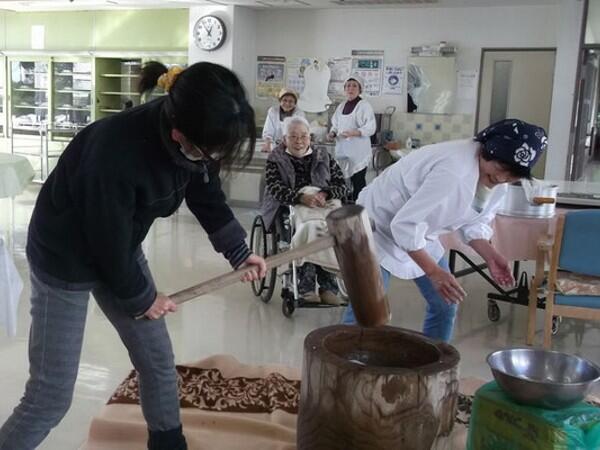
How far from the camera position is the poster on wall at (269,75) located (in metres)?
7.74

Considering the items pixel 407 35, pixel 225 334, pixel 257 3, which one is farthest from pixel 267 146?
pixel 225 334

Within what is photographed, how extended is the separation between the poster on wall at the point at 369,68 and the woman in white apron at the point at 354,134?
94 centimetres

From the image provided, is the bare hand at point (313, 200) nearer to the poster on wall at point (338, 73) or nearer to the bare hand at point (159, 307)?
the bare hand at point (159, 307)

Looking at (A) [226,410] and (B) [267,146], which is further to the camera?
(B) [267,146]

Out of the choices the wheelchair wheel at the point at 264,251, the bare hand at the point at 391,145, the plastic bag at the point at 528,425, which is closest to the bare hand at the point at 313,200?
the wheelchair wheel at the point at 264,251

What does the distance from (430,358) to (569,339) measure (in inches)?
80.0

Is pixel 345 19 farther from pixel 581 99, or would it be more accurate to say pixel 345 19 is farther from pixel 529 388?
pixel 529 388

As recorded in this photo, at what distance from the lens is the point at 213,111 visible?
1.34 meters

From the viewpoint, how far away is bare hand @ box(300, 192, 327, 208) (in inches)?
139

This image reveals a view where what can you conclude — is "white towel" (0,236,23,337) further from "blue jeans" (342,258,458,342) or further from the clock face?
the clock face

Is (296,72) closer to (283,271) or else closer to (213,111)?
(283,271)

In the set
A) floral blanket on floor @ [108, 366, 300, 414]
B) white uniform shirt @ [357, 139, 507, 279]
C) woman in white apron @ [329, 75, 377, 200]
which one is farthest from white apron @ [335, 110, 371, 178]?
white uniform shirt @ [357, 139, 507, 279]

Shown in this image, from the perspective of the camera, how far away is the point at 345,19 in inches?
292

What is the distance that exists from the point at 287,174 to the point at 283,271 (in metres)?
0.53
